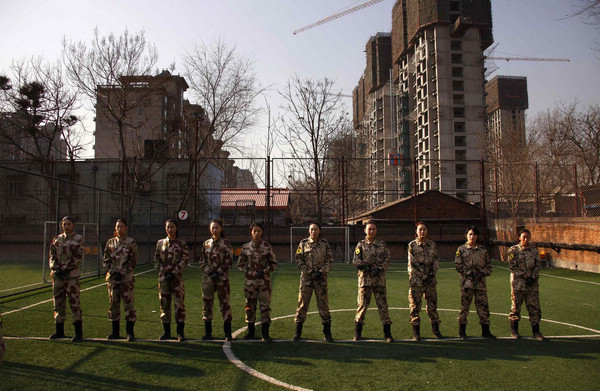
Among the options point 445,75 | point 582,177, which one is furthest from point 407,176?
point 582,177

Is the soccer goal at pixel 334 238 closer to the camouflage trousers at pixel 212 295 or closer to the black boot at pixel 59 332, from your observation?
the camouflage trousers at pixel 212 295

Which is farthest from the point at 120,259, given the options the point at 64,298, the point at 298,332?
the point at 298,332

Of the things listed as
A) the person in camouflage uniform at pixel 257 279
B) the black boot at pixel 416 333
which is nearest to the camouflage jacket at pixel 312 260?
the person in camouflage uniform at pixel 257 279

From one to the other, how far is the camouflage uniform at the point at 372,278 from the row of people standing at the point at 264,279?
16 millimetres

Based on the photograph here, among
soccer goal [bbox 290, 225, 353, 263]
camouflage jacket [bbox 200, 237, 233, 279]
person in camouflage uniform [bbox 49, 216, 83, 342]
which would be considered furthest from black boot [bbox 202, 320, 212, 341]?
soccer goal [bbox 290, 225, 353, 263]

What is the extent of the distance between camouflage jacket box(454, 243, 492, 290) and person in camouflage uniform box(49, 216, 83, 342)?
6.46 metres

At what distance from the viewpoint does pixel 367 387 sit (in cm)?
508

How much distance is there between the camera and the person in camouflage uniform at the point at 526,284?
23.7 feet

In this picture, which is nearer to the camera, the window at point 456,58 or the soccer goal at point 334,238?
the soccer goal at point 334,238

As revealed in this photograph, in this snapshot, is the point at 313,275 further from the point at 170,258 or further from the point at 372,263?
the point at 170,258

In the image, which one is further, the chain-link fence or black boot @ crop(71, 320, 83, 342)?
the chain-link fence

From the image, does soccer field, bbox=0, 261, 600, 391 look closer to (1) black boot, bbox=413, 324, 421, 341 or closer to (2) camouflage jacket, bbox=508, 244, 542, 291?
(1) black boot, bbox=413, 324, 421, 341

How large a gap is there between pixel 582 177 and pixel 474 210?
28.4ft

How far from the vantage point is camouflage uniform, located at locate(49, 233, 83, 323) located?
7109mm
